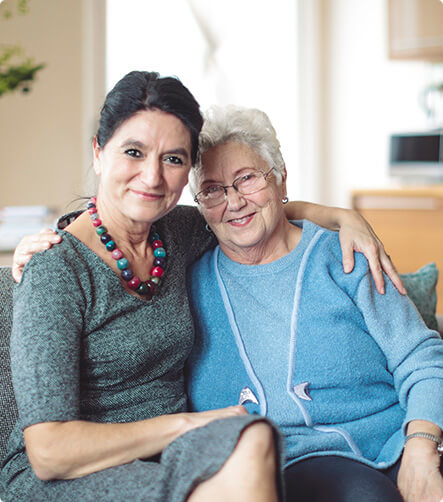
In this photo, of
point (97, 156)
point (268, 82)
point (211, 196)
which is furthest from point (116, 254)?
point (268, 82)

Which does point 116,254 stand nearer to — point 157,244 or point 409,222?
point 157,244

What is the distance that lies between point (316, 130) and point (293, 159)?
291mm

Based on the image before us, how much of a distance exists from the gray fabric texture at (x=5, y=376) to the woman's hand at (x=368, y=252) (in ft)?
2.68

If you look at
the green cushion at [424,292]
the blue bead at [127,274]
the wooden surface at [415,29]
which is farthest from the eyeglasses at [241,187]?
the wooden surface at [415,29]

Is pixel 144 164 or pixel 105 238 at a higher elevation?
pixel 144 164

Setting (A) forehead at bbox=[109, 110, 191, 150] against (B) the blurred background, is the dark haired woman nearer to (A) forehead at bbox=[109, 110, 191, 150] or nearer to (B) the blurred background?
(A) forehead at bbox=[109, 110, 191, 150]

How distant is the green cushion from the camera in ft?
5.96

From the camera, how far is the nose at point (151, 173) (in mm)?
1308

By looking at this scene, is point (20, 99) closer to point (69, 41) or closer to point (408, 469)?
point (69, 41)

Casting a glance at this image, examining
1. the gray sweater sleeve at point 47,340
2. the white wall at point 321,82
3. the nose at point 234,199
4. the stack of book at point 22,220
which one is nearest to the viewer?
the gray sweater sleeve at point 47,340

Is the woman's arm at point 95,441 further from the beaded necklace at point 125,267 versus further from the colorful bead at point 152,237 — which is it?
the colorful bead at point 152,237

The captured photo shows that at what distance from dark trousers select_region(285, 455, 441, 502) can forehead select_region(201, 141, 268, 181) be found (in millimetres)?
723

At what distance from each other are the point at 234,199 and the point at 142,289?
0.36 metres

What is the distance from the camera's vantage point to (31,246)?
4.07 feet
